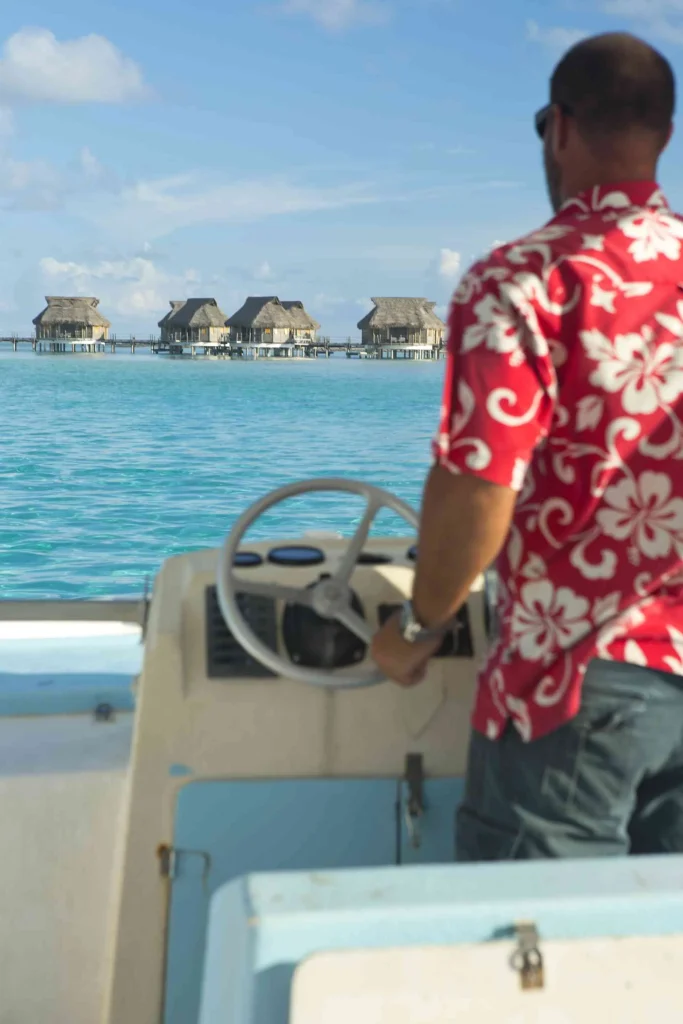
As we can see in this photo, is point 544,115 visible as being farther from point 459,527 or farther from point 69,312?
point 69,312

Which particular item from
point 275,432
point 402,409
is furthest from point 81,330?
point 275,432

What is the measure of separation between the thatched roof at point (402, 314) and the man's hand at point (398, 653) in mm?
56721

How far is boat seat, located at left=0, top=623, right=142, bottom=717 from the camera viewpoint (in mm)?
1992

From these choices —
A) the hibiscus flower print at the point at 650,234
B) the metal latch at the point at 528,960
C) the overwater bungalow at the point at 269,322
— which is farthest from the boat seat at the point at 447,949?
the overwater bungalow at the point at 269,322

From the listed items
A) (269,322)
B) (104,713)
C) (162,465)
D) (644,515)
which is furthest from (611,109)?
(269,322)

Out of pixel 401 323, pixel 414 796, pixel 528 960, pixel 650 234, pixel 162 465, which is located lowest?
pixel 162 465

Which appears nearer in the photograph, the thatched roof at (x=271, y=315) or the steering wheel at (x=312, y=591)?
the steering wheel at (x=312, y=591)

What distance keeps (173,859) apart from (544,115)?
925 mm

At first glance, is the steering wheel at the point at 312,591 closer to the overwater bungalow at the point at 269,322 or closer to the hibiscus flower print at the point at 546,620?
the hibiscus flower print at the point at 546,620

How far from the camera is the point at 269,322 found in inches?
2357

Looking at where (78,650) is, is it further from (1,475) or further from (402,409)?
(402,409)

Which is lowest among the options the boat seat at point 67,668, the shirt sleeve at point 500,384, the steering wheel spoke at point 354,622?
the boat seat at point 67,668

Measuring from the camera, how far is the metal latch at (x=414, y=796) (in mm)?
1419

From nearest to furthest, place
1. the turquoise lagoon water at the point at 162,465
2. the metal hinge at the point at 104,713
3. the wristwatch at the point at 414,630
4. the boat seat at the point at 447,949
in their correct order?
the boat seat at the point at 447,949 → the wristwatch at the point at 414,630 → the metal hinge at the point at 104,713 → the turquoise lagoon water at the point at 162,465
